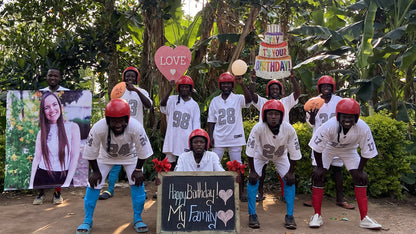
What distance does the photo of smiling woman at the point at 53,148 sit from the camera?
5.55 meters

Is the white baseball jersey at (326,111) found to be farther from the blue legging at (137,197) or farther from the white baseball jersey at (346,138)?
the blue legging at (137,197)

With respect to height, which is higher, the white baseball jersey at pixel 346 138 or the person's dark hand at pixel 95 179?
the white baseball jersey at pixel 346 138

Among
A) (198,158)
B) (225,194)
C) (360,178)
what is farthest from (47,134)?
(360,178)

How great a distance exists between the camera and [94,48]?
6289 mm

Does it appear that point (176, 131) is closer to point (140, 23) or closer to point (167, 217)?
point (167, 217)

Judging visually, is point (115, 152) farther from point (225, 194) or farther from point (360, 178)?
point (360, 178)

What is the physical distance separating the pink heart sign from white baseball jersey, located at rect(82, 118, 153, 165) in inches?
79.6

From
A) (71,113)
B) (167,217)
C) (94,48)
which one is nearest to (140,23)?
(94,48)

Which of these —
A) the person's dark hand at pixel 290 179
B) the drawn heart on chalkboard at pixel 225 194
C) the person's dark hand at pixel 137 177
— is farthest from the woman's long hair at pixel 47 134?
the person's dark hand at pixel 290 179

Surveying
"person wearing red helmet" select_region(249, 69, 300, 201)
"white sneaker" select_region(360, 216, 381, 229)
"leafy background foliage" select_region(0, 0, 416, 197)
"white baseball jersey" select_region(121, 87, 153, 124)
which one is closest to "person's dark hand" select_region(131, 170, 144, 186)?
"white baseball jersey" select_region(121, 87, 153, 124)

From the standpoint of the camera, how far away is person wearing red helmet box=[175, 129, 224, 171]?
4371mm

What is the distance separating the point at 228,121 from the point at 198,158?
107 cm

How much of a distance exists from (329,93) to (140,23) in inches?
173

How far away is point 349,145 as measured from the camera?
4426mm
